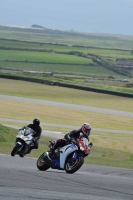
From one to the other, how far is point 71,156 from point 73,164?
192 mm

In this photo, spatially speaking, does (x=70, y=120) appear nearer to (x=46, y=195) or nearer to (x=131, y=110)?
(x=131, y=110)

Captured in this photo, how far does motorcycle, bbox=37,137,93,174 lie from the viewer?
14.8 meters

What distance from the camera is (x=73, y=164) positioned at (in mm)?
14945

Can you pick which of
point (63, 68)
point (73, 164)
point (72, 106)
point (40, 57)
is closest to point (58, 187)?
point (73, 164)

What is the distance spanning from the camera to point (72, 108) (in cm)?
5134

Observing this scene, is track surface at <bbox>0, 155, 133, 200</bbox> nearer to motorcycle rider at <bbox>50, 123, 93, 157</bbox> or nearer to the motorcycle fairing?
the motorcycle fairing

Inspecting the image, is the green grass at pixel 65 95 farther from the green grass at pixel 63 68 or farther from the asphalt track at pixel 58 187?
the green grass at pixel 63 68

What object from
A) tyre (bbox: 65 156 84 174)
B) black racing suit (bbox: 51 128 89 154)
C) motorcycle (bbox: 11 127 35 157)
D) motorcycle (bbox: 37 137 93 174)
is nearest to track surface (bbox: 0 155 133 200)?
tyre (bbox: 65 156 84 174)

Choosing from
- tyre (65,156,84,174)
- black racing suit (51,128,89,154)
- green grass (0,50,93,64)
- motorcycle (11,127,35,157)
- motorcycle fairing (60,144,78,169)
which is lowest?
green grass (0,50,93,64)

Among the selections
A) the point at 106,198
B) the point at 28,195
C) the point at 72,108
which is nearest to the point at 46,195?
the point at 28,195

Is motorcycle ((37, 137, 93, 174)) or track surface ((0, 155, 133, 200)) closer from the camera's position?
track surface ((0, 155, 133, 200))

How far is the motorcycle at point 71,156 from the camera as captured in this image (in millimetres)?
14828

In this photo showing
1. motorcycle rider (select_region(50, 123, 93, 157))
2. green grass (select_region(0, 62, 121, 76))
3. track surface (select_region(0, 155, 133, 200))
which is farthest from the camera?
green grass (select_region(0, 62, 121, 76))

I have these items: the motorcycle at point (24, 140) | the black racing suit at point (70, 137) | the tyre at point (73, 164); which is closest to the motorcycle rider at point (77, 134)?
the black racing suit at point (70, 137)
